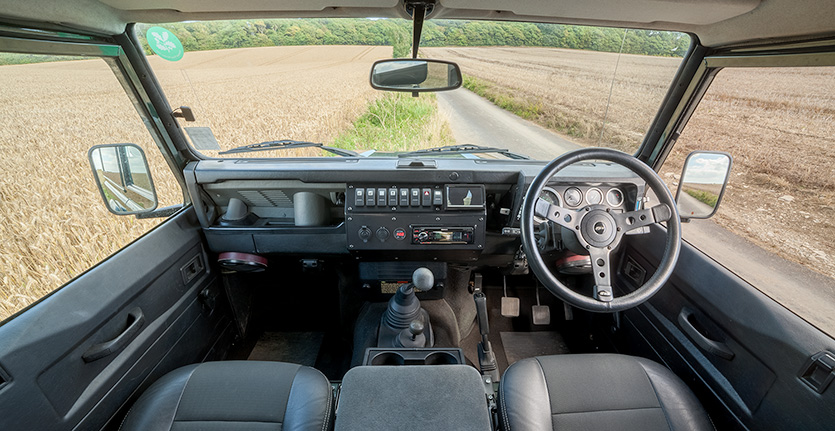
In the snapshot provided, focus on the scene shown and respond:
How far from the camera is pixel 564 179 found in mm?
2023

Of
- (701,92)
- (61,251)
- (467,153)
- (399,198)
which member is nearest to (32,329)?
(61,251)

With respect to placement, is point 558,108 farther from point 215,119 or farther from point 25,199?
point 25,199

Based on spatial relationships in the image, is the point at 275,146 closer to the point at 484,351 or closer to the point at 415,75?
the point at 415,75

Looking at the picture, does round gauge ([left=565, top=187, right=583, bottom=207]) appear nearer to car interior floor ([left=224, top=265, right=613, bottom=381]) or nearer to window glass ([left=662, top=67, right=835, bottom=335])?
window glass ([left=662, top=67, right=835, bottom=335])

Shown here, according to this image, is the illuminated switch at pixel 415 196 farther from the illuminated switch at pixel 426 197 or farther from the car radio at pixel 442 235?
the car radio at pixel 442 235

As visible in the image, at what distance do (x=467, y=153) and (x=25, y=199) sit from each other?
2233 mm

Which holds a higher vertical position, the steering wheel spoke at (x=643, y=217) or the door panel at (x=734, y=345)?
the steering wheel spoke at (x=643, y=217)

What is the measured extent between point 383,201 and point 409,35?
896 mm

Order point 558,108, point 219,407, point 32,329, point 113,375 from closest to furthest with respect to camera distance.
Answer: point 32,329 → point 219,407 → point 113,375 → point 558,108

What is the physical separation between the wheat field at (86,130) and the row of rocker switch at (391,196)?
0.52m

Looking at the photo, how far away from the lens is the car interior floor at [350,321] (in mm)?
2689

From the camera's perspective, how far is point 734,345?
1563 mm

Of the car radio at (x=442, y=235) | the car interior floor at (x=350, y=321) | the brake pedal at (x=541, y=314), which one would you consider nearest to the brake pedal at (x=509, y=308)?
the car interior floor at (x=350, y=321)

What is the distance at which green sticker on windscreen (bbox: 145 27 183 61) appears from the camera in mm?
1871
